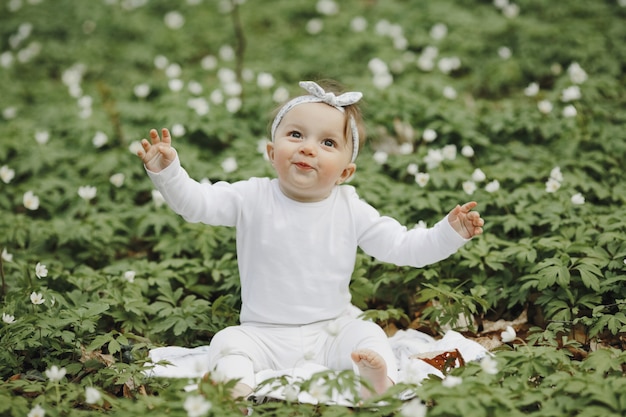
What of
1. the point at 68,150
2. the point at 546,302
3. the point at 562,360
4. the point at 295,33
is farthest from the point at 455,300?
the point at 295,33

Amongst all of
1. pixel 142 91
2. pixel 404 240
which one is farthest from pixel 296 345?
pixel 142 91

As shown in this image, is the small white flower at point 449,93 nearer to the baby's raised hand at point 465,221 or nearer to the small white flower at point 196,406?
the baby's raised hand at point 465,221

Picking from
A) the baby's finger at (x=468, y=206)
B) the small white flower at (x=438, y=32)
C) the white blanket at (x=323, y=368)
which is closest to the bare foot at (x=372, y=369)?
the white blanket at (x=323, y=368)

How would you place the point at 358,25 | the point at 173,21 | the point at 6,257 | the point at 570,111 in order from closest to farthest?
the point at 6,257 < the point at 570,111 < the point at 358,25 < the point at 173,21

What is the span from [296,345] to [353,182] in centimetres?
196

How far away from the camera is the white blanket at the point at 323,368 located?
294 centimetres

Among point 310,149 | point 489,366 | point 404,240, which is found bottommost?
point 489,366

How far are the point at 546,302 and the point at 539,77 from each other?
4058 mm

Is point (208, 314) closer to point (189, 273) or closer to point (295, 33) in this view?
point (189, 273)

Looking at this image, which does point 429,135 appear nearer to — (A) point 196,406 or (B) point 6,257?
(B) point 6,257

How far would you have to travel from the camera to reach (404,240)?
346 cm

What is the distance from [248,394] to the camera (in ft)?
9.66

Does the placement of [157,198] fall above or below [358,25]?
below

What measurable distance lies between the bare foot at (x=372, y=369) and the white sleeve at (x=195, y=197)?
101cm
